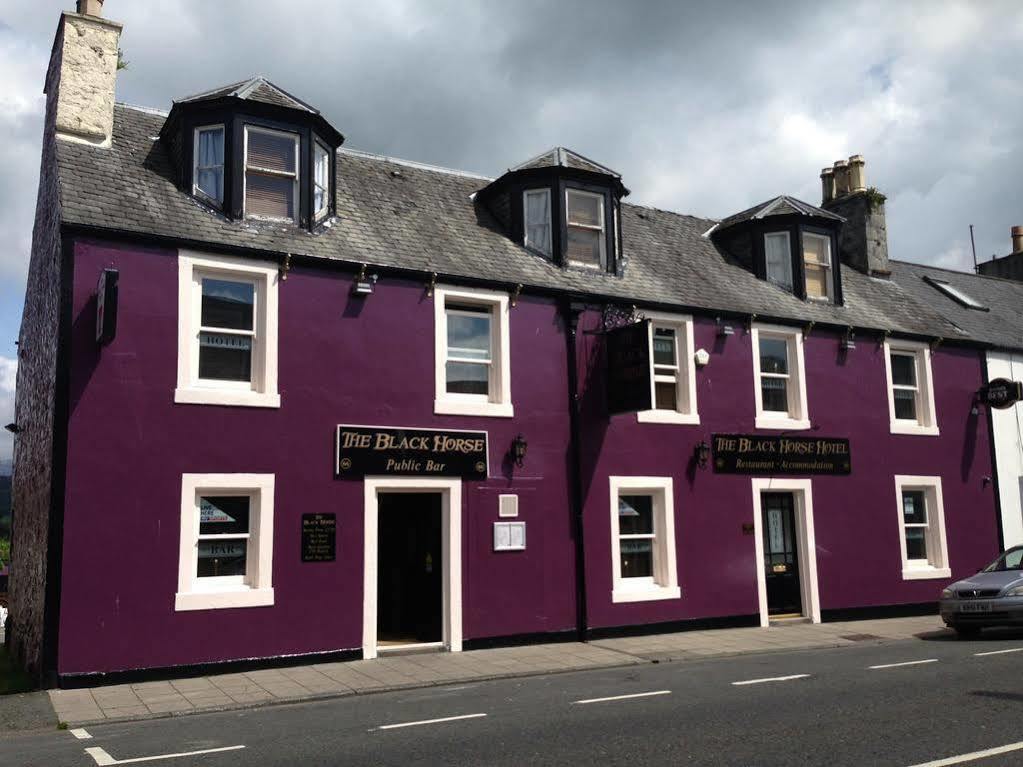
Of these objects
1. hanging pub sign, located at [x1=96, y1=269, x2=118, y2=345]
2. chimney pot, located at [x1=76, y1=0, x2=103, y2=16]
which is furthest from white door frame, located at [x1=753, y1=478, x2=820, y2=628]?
chimney pot, located at [x1=76, y1=0, x2=103, y2=16]

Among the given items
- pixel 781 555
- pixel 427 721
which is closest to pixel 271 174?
pixel 427 721

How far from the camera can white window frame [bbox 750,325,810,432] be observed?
18.3 meters

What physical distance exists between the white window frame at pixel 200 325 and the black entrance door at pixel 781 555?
9982 millimetres

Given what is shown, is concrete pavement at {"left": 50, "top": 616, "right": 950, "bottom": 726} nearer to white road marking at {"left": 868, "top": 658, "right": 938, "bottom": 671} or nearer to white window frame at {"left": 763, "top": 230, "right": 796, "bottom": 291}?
white road marking at {"left": 868, "top": 658, "right": 938, "bottom": 671}

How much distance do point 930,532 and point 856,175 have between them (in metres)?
9.26

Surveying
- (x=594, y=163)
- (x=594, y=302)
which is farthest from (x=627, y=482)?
(x=594, y=163)

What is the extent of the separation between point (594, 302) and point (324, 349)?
521 centimetres

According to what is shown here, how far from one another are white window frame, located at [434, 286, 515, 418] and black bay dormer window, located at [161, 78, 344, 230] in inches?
102

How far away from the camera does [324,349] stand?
1412 cm

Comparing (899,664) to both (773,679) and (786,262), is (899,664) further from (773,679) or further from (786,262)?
(786,262)

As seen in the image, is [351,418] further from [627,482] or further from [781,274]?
[781,274]

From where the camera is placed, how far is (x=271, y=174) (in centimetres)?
1476

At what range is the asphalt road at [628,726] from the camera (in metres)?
7.33

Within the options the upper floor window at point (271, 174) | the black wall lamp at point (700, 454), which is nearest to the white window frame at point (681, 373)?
the black wall lamp at point (700, 454)
